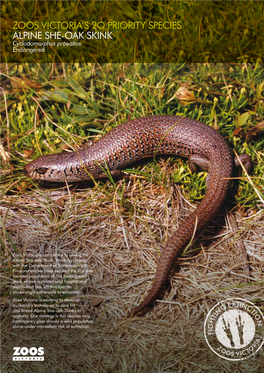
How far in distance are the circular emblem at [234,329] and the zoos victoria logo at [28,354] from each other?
1.21 metres

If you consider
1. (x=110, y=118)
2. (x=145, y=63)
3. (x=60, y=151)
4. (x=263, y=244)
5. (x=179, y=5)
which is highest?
(x=179, y=5)

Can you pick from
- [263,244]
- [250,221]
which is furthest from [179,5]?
[263,244]

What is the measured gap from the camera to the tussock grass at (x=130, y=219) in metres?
2.62

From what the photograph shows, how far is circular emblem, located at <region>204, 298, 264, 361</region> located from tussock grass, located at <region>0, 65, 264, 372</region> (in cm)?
5

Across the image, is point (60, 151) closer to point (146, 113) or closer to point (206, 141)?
point (146, 113)

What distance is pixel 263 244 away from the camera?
3.00 meters

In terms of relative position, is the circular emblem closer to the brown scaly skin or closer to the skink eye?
the brown scaly skin

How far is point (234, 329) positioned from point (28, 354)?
1505mm

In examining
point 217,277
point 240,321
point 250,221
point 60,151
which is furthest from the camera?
point 60,151

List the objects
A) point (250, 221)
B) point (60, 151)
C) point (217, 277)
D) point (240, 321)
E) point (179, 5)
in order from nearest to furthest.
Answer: point (240, 321)
point (217, 277)
point (250, 221)
point (179, 5)
point (60, 151)

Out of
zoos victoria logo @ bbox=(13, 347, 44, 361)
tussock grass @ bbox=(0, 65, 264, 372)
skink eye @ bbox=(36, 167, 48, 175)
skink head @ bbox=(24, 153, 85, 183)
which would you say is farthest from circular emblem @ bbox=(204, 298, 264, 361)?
skink eye @ bbox=(36, 167, 48, 175)

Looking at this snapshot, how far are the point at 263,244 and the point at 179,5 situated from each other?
230 centimetres

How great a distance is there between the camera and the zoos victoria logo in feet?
8.64

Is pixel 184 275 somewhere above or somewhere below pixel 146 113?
Answer: below
